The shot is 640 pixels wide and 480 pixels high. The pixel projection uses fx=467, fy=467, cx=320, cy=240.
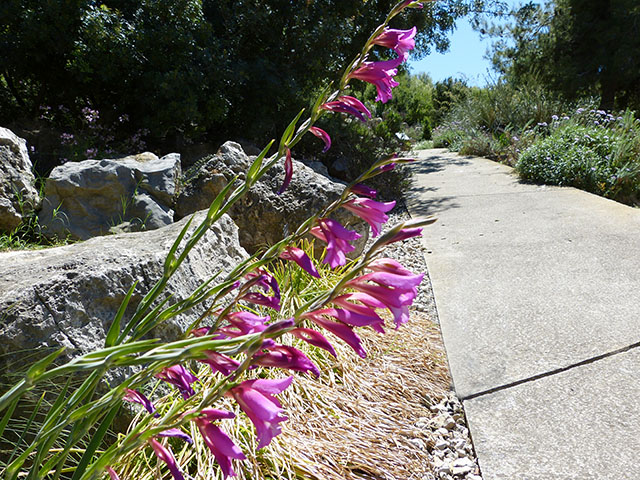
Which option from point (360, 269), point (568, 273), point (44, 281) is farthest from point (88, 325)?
point (568, 273)

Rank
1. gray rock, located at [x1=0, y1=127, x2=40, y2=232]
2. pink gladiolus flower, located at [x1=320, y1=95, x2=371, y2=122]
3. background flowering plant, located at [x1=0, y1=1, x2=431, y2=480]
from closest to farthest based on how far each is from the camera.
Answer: background flowering plant, located at [x1=0, y1=1, x2=431, y2=480] → pink gladiolus flower, located at [x1=320, y1=95, x2=371, y2=122] → gray rock, located at [x1=0, y1=127, x2=40, y2=232]

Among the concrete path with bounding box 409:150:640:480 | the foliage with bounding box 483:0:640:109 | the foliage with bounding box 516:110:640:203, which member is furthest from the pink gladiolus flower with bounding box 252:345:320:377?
the foliage with bounding box 483:0:640:109

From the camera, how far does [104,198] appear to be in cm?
400

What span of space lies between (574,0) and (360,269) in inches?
624

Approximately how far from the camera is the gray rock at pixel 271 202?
389 cm

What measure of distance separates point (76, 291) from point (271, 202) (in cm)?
225

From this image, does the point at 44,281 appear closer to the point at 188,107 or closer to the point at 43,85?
the point at 188,107

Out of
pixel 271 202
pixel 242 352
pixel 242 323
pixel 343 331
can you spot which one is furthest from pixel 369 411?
pixel 271 202

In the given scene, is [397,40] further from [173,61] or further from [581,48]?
[581,48]

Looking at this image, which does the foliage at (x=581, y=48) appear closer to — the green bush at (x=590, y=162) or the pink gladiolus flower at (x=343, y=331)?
the green bush at (x=590, y=162)

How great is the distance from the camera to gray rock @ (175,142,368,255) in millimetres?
3893

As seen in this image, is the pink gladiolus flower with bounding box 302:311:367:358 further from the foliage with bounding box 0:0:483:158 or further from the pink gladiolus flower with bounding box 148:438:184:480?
the foliage with bounding box 0:0:483:158

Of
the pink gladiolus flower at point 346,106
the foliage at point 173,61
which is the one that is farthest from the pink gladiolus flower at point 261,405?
the foliage at point 173,61

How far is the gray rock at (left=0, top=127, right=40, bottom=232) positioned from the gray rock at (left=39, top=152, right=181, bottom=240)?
0.14 metres
